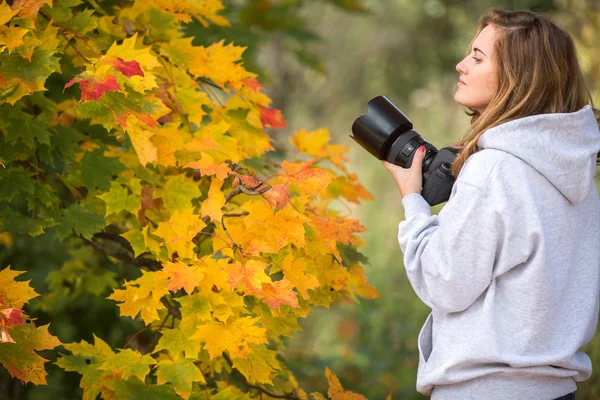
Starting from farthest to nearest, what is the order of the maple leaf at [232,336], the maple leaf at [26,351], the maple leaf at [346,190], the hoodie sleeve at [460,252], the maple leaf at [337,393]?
the maple leaf at [346,190]
the maple leaf at [337,393]
the maple leaf at [232,336]
the maple leaf at [26,351]
the hoodie sleeve at [460,252]

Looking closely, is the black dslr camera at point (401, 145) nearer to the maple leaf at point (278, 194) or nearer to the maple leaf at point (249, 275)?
the maple leaf at point (278, 194)

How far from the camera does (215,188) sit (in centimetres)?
156

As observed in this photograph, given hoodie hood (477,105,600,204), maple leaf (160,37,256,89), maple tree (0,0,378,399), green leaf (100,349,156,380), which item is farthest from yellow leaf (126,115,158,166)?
hoodie hood (477,105,600,204)

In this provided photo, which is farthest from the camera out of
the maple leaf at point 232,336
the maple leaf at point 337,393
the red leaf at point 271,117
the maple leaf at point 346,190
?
the maple leaf at point 346,190

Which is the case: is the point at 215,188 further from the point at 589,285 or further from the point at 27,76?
the point at 589,285

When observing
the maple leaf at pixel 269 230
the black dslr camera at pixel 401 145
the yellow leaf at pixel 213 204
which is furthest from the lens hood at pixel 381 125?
the yellow leaf at pixel 213 204

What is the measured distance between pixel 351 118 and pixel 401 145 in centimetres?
747

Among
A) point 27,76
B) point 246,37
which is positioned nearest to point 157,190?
point 27,76

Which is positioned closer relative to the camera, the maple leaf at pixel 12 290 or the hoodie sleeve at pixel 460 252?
the hoodie sleeve at pixel 460 252

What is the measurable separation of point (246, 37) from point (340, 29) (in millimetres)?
5915

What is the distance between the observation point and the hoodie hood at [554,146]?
4.28 ft

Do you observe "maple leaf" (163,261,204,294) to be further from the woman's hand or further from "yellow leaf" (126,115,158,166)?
the woman's hand

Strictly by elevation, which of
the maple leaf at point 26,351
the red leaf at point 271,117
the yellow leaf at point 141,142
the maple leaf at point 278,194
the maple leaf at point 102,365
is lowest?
the maple leaf at point 102,365

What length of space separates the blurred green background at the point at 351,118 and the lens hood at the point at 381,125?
17.7 inches
